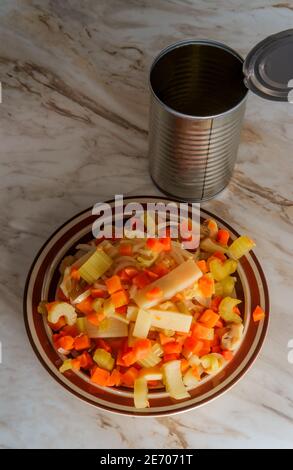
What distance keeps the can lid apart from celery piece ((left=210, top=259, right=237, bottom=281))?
1.06 ft

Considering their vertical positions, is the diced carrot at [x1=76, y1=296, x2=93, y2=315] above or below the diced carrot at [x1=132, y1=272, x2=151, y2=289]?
below

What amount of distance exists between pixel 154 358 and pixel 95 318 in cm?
13

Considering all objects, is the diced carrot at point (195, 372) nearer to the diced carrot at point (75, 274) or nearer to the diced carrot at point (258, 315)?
the diced carrot at point (258, 315)

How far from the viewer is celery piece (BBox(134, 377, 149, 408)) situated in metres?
1.15

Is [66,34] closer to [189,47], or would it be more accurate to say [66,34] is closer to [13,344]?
[189,47]

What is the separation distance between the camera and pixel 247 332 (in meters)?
1.24

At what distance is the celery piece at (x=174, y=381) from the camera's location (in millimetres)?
1158

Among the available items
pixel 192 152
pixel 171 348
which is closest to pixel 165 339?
pixel 171 348

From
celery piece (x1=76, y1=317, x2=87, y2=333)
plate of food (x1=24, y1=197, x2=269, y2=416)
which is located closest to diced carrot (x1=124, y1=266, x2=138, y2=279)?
plate of food (x1=24, y1=197, x2=269, y2=416)

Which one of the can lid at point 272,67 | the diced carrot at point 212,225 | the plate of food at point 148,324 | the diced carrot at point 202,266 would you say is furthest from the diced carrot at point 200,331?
the can lid at point 272,67

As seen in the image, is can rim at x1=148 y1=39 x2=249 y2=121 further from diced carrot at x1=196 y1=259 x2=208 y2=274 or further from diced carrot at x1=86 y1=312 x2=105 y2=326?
diced carrot at x1=86 y1=312 x2=105 y2=326
